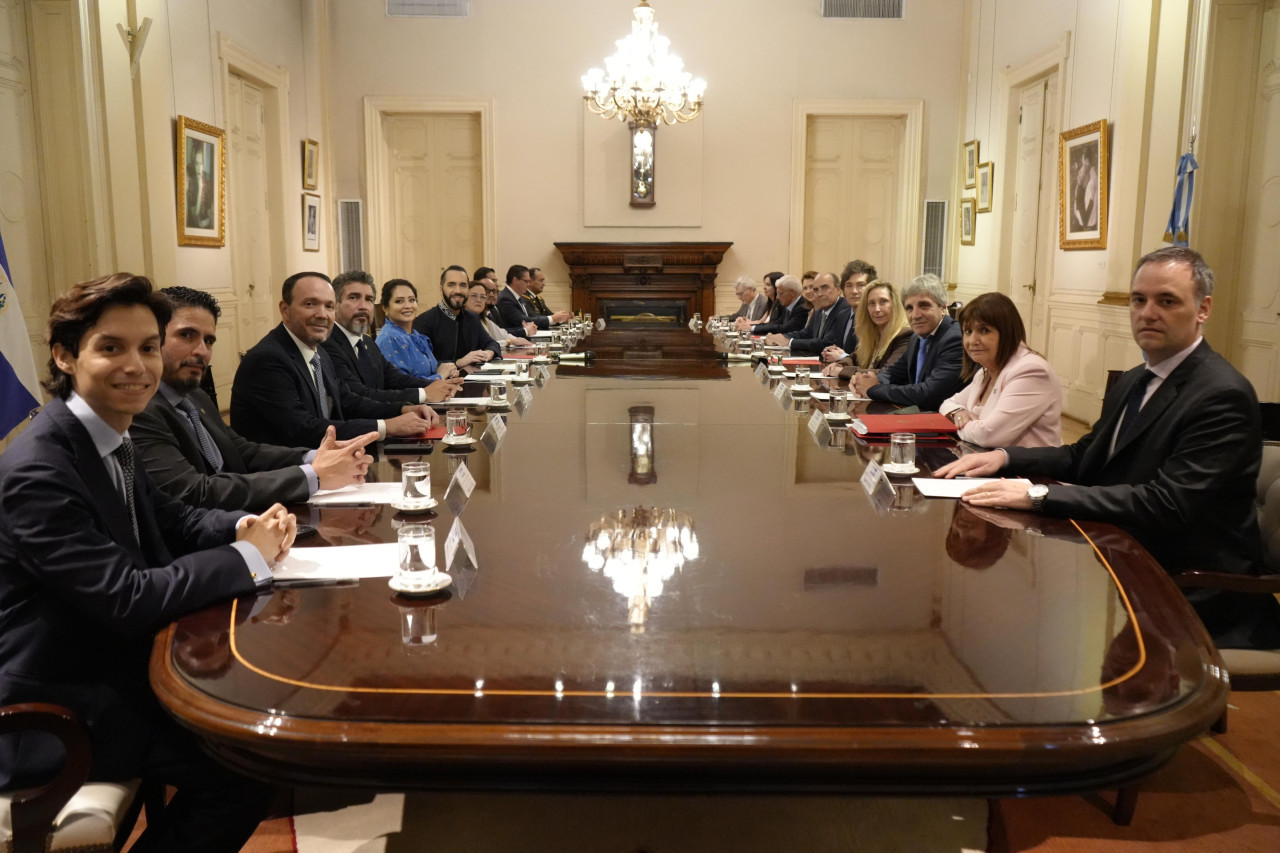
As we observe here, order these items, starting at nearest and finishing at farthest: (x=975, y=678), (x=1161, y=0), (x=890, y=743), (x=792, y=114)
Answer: (x=890, y=743) < (x=975, y=678) < (x=1161, y=0) < (x=792, y=114)

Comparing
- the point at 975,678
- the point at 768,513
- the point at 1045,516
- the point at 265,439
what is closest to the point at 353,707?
the point at 975,678

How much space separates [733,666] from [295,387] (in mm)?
2530

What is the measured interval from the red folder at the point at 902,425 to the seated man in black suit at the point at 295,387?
1.45 m

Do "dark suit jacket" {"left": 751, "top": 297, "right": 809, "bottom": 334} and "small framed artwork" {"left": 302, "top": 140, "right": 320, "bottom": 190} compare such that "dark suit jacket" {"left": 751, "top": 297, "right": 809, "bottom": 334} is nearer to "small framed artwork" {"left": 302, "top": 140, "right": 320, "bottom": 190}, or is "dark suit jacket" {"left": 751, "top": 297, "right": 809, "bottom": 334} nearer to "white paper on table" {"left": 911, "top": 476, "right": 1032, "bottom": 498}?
"small framed artwork" {"left": 302, "top": 140, "right": 320, "bottom": 190}

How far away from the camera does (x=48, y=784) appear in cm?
154

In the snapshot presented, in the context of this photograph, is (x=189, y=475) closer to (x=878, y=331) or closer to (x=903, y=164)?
(x=878, y=331)

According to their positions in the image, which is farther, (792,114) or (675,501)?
(792,114)

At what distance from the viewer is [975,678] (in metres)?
1.38

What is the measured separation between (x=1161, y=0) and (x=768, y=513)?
245 inches

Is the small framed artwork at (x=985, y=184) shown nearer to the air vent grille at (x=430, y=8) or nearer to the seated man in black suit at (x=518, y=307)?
the seated man in black suit at (x=518, y=307)

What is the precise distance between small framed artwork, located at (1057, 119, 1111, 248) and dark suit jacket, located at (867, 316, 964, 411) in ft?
12.4

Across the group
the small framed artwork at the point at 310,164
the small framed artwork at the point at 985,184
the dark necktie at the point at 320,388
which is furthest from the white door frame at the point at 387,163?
the dark necktie at the point at 320,388

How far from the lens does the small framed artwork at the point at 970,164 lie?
10.7 meters

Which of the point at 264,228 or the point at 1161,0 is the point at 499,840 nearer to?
the point at 1161,0
